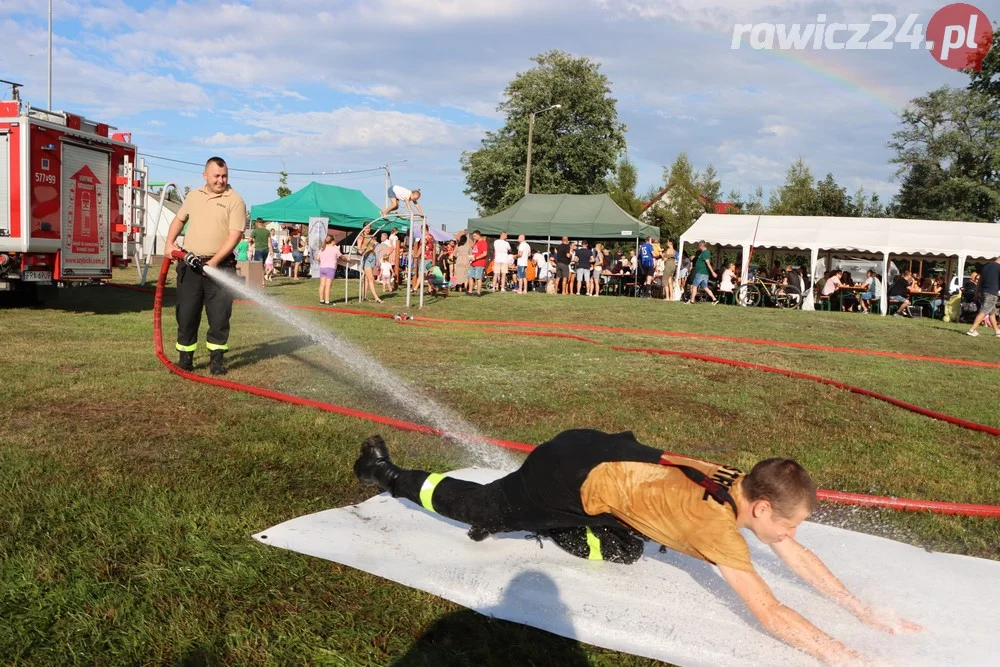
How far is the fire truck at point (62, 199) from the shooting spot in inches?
461

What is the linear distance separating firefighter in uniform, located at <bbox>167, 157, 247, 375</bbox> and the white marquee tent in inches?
746

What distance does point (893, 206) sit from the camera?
5481 centimetres

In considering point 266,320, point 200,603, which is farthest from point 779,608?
point 266,320

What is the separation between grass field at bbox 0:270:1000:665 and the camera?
115 inches

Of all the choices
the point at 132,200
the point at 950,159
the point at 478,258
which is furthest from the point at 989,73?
the point at 132,200

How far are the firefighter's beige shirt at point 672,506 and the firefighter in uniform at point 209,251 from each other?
17.4 ft

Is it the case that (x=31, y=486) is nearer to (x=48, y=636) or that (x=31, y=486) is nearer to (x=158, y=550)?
(x=158, y=550)

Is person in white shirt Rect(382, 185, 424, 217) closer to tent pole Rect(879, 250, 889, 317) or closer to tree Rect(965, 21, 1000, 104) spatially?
tent pole Rect(879, 250, 889, 317)

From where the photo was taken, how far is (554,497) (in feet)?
10.8

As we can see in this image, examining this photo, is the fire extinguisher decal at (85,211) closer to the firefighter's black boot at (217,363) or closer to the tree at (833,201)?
the firefighter's black boot at (217,363)

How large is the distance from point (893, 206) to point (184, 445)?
2295 inches

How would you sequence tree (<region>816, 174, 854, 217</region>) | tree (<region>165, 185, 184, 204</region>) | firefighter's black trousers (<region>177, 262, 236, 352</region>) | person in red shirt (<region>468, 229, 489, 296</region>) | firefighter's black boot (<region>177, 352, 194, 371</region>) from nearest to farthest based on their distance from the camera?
1. firefighter's black trousers (<region>177, 262, 236, 352</region>)
2. firefighter's black boot (<region>177, 352, 194, 371</region>)
3. tree (<region>165, 185, 184, 204</region>)
4. person in red shirt (<region>468, 229, 489, 296</region>)
5. tree (<region>816, 174, 854, 217</region>)

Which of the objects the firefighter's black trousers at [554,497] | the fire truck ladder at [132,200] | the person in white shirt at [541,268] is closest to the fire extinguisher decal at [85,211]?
the fire truck ladder at [132,200]

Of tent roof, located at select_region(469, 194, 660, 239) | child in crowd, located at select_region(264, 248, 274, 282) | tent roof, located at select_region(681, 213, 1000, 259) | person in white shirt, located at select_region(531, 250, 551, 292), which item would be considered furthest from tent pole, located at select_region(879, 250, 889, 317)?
child in crowd, located at select_region(264, 248, 274, 282)
